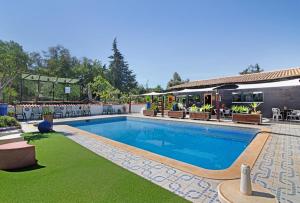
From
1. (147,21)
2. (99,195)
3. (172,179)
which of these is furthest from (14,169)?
(147,21)

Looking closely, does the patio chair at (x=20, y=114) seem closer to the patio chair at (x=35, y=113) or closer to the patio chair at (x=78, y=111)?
the patio chair at (x=35, y=113)

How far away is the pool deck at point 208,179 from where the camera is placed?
11.0ft

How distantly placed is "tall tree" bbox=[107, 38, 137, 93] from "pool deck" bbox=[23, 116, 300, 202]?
40.5 meters

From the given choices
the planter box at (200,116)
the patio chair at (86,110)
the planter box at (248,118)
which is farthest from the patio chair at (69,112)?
the planter box at (248,118)

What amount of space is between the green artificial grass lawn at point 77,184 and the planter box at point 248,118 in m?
9.99

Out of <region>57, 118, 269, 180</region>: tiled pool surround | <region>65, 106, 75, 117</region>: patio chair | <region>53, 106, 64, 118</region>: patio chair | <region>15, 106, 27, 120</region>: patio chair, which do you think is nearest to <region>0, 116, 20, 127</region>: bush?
<region>57, 118, 269, 180</region>: tiled pool surround

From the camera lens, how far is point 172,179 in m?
3.95

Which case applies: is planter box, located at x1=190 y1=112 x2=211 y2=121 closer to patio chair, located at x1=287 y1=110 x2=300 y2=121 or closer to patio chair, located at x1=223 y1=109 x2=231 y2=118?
patio chair, located at x1=223 y1=109 x2=231 y2=118

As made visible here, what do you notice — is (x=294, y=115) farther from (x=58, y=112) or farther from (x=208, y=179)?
(x=58, y=112)

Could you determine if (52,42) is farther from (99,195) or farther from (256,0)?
(99,195)

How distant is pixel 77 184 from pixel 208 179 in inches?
101

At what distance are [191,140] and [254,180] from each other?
5939mm

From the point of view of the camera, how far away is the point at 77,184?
365 centimetres

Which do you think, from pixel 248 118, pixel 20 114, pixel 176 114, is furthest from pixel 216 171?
pixel 20 114
